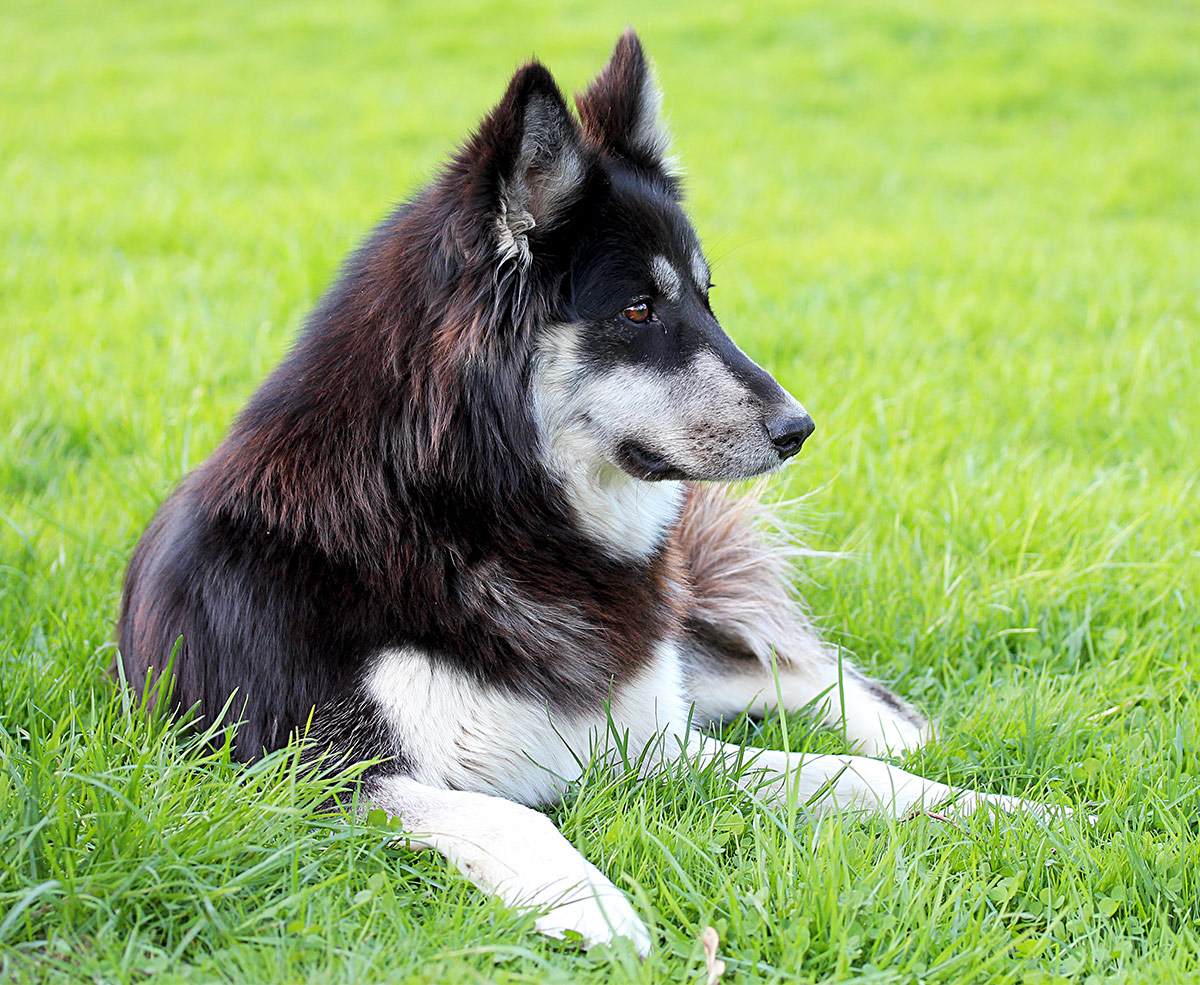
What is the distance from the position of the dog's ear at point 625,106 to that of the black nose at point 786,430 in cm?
81

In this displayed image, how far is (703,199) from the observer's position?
24.5 ft

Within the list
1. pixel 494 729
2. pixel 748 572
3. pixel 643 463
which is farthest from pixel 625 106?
pixel 494 729

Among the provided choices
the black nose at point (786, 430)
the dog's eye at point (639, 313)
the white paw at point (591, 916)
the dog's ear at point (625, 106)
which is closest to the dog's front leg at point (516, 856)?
A: the white paw at point (591, 916)

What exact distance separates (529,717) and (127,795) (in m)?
0.82

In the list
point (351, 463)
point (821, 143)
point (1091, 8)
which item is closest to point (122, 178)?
point (821, 143)

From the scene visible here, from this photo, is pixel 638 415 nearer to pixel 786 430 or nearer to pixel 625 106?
pixel 786 430

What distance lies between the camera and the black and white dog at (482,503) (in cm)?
221

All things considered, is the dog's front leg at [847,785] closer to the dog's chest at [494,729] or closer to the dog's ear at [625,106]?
the dog's chest at [494,729]

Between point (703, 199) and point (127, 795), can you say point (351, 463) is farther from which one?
point (703, 199)

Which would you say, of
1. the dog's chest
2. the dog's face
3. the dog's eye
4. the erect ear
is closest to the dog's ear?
the dog's face

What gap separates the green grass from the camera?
1.94 meters

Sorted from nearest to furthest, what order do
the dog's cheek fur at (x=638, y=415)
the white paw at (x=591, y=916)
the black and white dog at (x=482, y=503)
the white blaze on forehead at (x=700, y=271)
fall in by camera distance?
the white paw at (x=591, y=916) → the black and white dog at (x=482, y=503) → the dog's cheek fur at (x=638, y=415) → the white blaze on forehead at (x=700, y=271)

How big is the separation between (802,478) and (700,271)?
1558 millimetres

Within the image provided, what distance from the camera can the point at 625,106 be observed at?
8.71 ft
